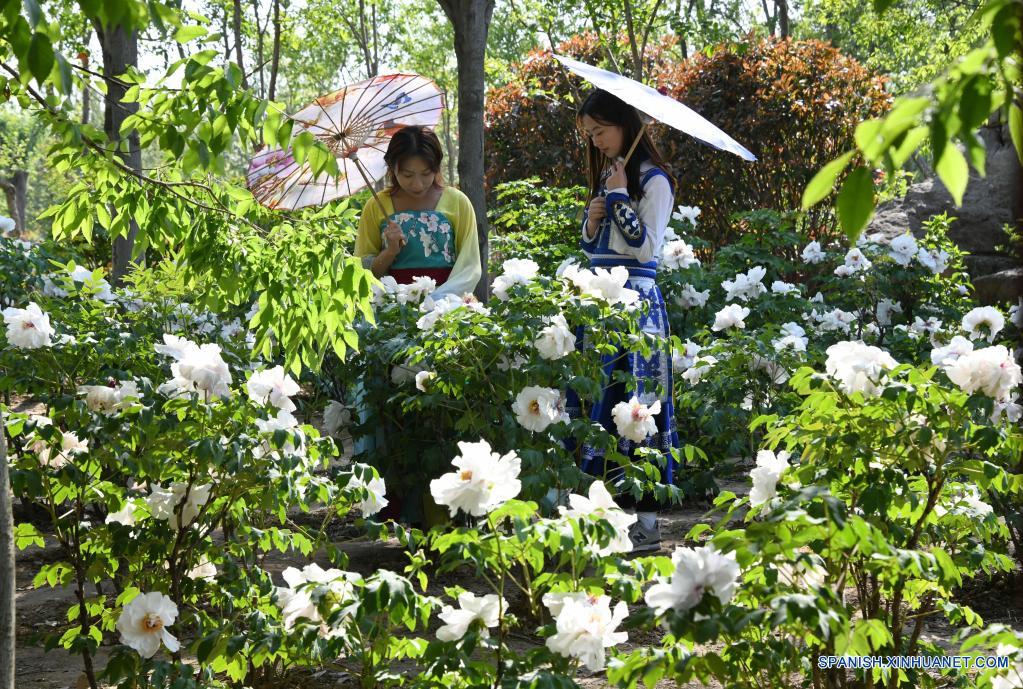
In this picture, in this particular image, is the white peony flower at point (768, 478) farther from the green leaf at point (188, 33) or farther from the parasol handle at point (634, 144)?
the parasol handle at point (634, 144)

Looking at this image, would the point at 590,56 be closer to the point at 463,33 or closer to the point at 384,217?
the point at 463,33

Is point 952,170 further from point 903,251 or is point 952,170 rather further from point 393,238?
point 903,251

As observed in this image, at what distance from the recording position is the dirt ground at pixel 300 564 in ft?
10.4

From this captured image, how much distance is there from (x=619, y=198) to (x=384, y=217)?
1019mm

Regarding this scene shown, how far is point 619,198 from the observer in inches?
173

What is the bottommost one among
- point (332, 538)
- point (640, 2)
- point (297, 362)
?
point (332, 538)

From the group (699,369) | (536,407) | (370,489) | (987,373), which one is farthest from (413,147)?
(987,373)

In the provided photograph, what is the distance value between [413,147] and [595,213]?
825 mm

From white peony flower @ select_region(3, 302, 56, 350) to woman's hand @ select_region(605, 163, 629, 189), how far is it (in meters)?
2.25

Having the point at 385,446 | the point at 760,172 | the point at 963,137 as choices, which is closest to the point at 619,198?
the point at 385,446

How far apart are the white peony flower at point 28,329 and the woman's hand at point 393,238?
1741 mm

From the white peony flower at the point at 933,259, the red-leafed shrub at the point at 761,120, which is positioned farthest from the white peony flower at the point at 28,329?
the red-leafed shrub at the point at 761,120

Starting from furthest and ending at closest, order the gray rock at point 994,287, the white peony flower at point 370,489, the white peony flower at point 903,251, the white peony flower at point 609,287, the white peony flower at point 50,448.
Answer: the gray rock at point 994,287 < the white peony flower at point 903,251 < the white peony flower at point 609,287 < the white peony flower at point 50,448 < the white peony flower at point 370,489

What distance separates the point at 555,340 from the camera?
3299 millimetres
